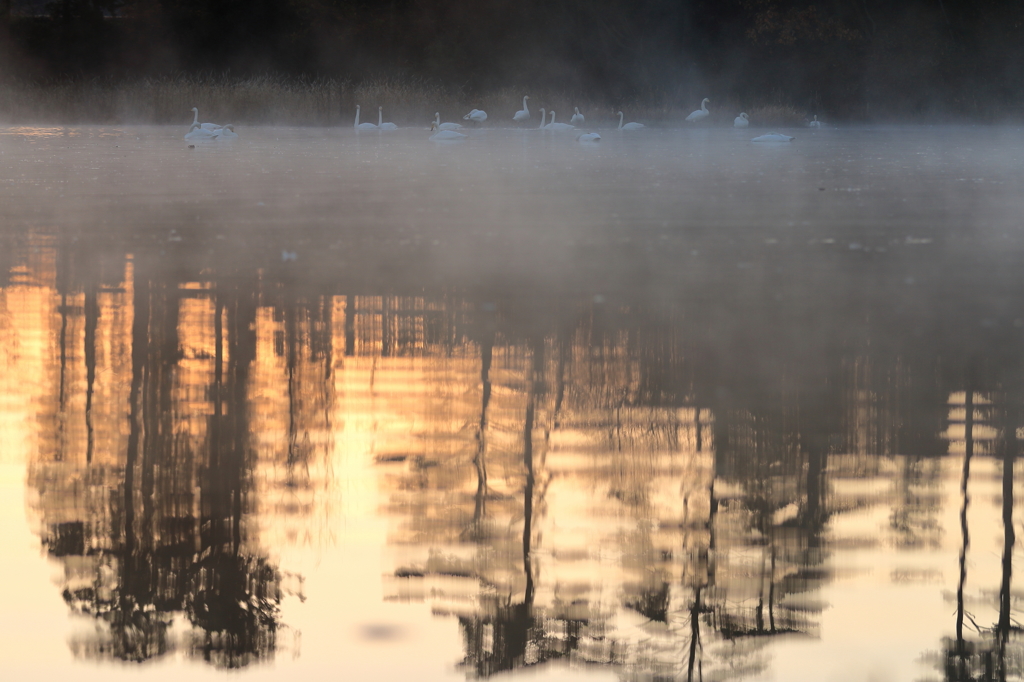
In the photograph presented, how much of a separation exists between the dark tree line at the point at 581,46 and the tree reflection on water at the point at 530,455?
146 ft

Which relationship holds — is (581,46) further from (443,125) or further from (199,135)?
(199,135)

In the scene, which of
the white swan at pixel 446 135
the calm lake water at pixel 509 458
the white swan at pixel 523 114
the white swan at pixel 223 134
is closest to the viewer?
the calm lake water at pixel 509 458

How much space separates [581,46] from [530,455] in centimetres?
5052

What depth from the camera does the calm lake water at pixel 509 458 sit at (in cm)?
299

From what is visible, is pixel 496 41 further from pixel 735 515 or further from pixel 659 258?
pixel 735 515

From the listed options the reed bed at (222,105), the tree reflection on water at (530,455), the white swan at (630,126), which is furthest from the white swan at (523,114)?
the tree reflection on water at (530,455)

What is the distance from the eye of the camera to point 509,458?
4.34 metres

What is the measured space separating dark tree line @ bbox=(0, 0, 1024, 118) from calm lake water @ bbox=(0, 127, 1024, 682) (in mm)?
42153

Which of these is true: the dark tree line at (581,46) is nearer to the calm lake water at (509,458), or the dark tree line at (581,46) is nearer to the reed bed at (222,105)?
the reed bed at (222,105)

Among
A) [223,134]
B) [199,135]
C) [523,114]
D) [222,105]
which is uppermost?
[523,114]

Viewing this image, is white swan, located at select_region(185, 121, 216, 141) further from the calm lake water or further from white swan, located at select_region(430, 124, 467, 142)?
the calm lake water

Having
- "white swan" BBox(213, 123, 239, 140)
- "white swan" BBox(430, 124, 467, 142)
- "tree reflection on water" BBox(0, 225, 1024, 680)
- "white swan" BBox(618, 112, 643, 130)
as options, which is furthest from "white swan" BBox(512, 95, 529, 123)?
"tree reflection on water" BBox(0, 225, 1024, 680)

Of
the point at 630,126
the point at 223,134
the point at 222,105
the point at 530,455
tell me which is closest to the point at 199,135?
the point at 223,134

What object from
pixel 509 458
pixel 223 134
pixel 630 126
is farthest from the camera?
pixel 630 126
